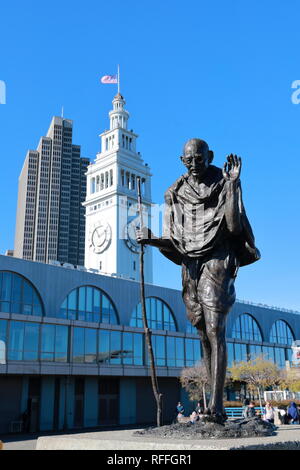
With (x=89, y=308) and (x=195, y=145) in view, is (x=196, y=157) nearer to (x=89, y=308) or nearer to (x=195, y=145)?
(x=195, y=145)

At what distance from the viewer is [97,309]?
1651 inches

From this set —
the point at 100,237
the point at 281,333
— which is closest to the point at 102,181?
the point at 100,237

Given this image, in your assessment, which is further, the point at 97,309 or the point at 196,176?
the point at 97,309

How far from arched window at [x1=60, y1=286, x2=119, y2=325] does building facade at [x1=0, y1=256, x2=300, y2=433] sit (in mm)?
79

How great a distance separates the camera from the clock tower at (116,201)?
79438 millimetres

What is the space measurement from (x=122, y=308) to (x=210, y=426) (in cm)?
3980

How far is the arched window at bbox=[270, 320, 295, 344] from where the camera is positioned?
60.3 meters

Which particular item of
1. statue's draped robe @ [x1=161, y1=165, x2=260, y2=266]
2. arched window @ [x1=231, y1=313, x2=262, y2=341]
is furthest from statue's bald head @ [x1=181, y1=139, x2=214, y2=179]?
arched window @ [x1=231, y1=313, x2=262, y2=341]

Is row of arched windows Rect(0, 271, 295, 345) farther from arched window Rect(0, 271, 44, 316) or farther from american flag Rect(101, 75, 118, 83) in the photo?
american flag Rect(101, 75, 118, 83)

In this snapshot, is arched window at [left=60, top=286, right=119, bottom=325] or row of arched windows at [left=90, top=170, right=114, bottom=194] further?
row of arched windows at [left=90, top=170, right=114, bottom=194]

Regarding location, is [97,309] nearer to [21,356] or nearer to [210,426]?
[21,356]

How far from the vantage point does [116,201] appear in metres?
81.4

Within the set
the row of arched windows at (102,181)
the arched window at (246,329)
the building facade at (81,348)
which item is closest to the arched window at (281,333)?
the arched window at (246,329)
